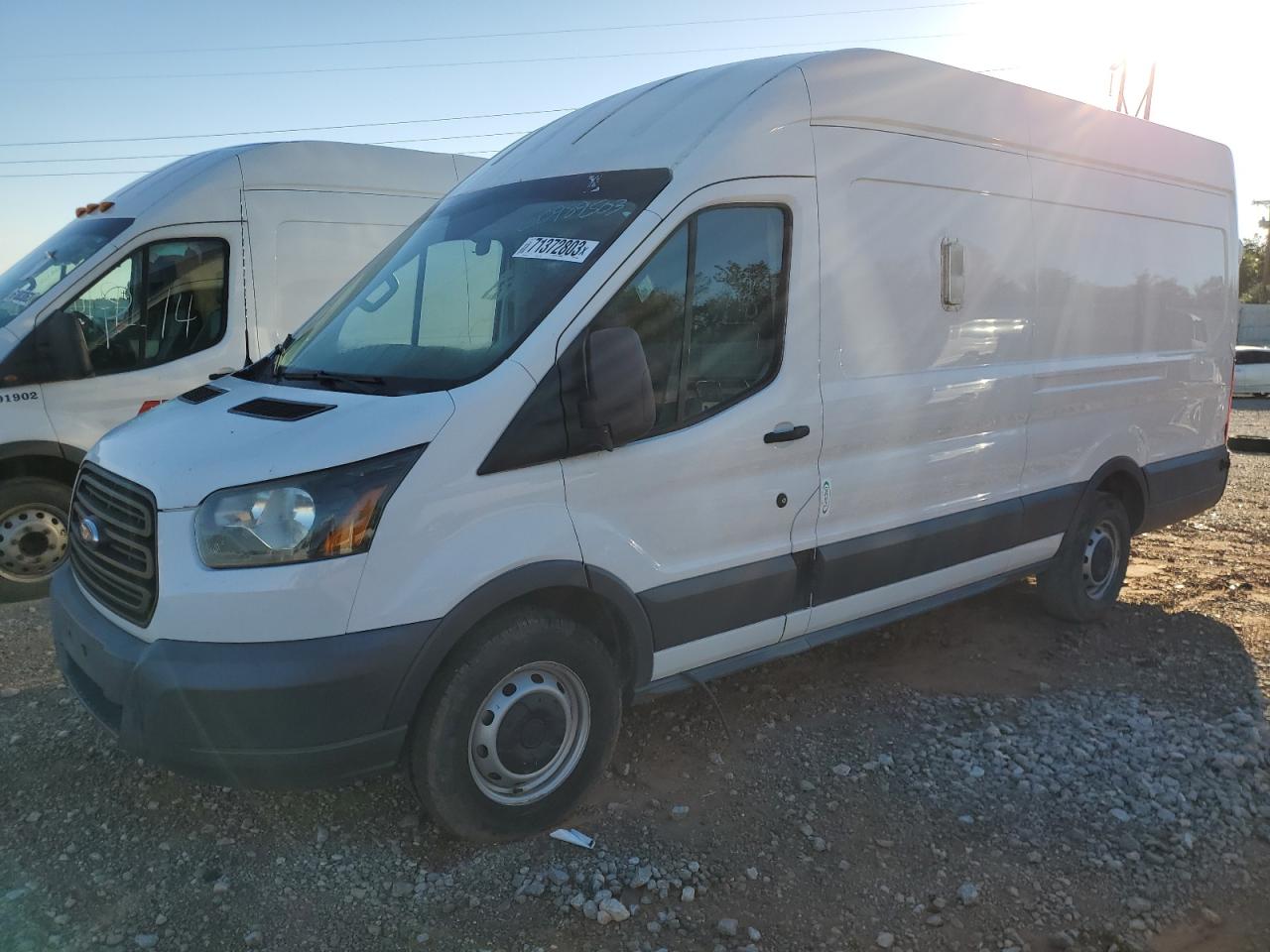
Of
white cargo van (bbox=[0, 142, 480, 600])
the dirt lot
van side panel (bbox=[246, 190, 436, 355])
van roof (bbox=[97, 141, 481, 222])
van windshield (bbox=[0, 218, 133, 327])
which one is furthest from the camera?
van side panel (bbox=[246, 190, 436, 355])

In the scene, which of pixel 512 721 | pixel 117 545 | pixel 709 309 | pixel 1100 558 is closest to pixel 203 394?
pixel 117 545

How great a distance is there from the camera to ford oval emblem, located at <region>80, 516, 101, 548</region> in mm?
3328

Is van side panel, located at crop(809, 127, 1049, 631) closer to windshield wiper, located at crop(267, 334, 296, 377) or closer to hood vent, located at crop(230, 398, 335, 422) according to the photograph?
hood vent, located at crop(230, 398, 335, 422)

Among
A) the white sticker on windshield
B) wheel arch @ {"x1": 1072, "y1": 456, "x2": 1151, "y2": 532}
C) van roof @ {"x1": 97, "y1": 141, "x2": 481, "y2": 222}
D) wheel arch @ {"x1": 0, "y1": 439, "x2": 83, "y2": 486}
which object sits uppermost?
van roof @ {"x1": 97, "y1": 141, "x2": 481, "y2": 222}

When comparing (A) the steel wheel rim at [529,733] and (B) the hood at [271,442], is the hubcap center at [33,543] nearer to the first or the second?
(B) the hood at [271,442]

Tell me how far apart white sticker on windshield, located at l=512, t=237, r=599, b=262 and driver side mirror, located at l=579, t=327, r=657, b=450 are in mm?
356

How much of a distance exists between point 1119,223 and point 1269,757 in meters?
2.89

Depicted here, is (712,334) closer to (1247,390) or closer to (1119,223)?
(1119,223)

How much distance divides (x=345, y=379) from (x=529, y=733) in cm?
137

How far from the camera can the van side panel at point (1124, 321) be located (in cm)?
507

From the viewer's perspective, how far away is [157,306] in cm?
618

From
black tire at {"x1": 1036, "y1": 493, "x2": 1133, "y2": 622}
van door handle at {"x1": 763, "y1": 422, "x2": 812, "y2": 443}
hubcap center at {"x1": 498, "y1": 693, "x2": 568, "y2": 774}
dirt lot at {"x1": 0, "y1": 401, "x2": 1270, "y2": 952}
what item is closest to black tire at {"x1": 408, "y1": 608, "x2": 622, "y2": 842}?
hubcap center at {"x1": 498, "y1": 693, "x2": 568, "y2": 774}

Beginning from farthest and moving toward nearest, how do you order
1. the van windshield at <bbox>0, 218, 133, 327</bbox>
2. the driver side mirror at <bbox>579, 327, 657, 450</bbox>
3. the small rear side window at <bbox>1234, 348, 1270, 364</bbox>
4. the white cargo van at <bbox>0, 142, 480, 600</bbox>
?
the small rear side window at <bbox>1234, 348, 1270, 364</bbox>
the van windshield at <bbox>0, 218, 133, 327</bbox>
the white cargo van at <bbox>0, 142, 480, 600</bbox>
the driver side mirror at <bbox>579, 327, 657, 450</bbox>

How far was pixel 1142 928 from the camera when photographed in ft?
10.00
